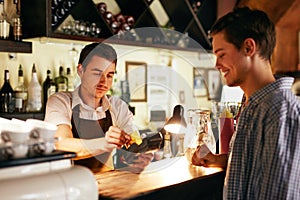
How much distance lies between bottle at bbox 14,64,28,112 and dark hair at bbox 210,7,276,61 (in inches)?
74.0

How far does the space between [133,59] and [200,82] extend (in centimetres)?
106

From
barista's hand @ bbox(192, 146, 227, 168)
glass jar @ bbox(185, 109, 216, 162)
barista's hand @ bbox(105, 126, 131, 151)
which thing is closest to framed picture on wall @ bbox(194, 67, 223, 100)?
glass jar @ bbox(185, 109, 216, 162)

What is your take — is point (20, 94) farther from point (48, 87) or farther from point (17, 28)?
point (17, 28)

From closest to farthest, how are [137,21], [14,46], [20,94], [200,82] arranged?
1. [14,46]
2. [20,94]
3. [137,21]
4. [200,82]

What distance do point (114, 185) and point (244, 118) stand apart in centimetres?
59

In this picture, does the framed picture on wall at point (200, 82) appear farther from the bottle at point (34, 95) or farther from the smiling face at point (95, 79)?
the smiling face at point (95, 79)

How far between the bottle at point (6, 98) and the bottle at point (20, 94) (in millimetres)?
33

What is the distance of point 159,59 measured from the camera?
172 inches

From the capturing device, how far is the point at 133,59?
4102mm

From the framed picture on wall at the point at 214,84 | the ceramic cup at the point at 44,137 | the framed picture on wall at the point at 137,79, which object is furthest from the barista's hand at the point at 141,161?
the framed picture on wall at the point at 214,84

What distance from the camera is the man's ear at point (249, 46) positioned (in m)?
1.71

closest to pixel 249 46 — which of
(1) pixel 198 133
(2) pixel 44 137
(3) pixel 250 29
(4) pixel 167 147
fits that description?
(3) pixel 250 29

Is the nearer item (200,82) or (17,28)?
(17,28)

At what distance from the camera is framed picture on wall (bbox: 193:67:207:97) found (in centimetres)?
476
